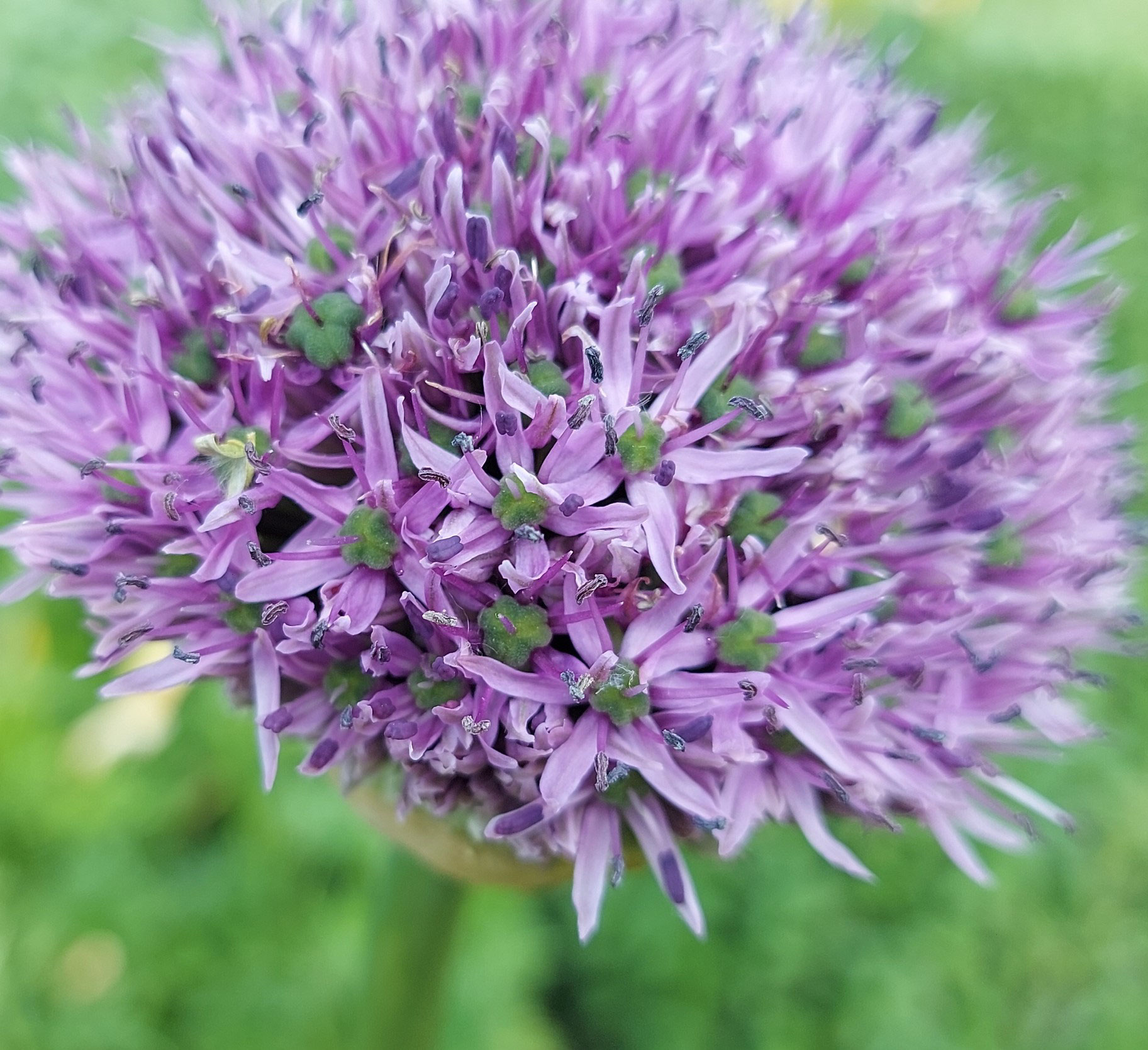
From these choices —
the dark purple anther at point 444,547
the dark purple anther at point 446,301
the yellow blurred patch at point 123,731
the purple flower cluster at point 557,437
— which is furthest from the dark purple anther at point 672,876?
the yellow blurred patch at point 123,731

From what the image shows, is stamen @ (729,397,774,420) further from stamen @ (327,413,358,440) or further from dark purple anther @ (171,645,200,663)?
dark purple anther @ (171,645,200,663)

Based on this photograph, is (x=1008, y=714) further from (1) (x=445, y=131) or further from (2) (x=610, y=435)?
(1) (x=445, y=131)

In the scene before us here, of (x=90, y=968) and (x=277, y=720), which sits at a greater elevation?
(x=277, y=720)

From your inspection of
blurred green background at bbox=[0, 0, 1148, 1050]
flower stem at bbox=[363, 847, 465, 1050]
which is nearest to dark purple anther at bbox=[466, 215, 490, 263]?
flower stem at bbox=[363, 847, 465, 1050]

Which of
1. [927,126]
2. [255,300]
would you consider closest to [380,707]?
[255,300]

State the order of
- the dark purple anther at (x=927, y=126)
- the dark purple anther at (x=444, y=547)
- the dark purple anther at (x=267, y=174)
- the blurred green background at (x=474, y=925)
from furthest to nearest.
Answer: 1. the blurred green background at (x=474, y=925)
2. the dark purple anther at (x=927, y=126)
3. the dark purple anther at (x=267, y=174)
4. the dark purple anther at (x=444, y=547)

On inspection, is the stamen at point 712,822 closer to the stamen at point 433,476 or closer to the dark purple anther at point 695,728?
the dark purple anther at point 695,728

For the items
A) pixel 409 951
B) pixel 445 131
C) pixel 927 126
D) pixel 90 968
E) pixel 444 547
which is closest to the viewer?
pixel 444 547
